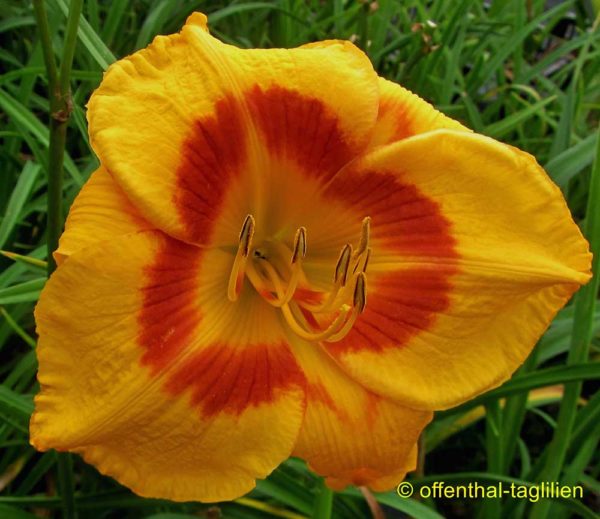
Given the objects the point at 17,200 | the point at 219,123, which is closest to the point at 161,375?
the point at 219,123

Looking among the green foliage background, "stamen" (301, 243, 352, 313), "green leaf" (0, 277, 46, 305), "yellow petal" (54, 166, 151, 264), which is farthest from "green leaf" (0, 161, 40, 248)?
"stamen" (301, 243, 352, 313)

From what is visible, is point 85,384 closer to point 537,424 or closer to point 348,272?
point 348,272

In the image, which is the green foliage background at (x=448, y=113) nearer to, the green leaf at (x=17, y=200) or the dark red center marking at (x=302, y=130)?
the green leaf at (x=17, y=200)

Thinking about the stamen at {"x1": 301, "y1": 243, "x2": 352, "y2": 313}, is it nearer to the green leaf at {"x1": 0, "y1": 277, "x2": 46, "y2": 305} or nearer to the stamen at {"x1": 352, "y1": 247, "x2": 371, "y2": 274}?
the stamen at {"x1": 352, "y1": 247, "x2": 371, "y2": 274}

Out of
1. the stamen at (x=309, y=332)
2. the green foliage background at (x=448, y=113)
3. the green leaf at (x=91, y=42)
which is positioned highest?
the green leaf at (x=91, y=42)

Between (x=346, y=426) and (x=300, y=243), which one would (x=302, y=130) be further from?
(x=346, y=426)

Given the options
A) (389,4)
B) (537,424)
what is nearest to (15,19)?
(389,4)

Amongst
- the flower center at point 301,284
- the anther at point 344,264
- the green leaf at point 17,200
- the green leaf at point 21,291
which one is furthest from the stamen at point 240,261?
the green leaf at point 17,200
